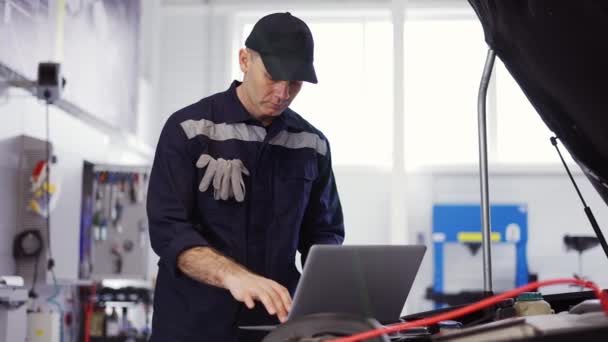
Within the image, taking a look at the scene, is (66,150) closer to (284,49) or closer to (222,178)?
(222,178)

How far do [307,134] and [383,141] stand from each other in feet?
16.4

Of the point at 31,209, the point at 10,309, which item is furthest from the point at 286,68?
the point at 31,209

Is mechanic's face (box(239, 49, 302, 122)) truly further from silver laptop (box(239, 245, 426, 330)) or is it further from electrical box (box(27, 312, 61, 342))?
electrical box (box(27, 312, 61, 342))

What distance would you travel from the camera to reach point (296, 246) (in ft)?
6.28

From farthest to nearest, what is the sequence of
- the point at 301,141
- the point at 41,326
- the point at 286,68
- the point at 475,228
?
the point at 475,228, the point at 41,326, the point at 301,141, the point at 286,68

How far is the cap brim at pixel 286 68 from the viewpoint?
66.2 inches

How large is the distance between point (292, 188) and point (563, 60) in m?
0.90

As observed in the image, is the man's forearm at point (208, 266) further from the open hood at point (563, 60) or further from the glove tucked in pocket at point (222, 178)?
the open hood at point (563, 60)

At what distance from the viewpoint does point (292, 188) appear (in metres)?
1.89

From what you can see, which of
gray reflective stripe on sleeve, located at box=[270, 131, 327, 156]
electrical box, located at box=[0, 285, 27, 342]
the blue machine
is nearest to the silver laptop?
gray reflective stripe on sleeve, located at box=[270, 131, 327, 156]

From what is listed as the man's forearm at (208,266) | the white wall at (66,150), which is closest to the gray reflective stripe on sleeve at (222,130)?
the man's forearm at (208,266)

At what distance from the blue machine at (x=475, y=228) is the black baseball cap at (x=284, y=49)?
4.72m

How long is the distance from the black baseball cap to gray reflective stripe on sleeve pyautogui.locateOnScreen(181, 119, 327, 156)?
224 mm

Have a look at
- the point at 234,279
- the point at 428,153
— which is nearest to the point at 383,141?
the point at 428,153
